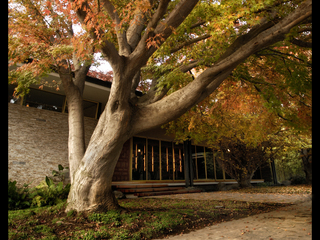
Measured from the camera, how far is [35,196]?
693 centimetres

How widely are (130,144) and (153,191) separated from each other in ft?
9.69

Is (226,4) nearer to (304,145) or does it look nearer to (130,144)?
(130,144)

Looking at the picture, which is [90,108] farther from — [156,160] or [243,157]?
[243,157]

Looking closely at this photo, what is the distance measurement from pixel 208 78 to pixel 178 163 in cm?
1110

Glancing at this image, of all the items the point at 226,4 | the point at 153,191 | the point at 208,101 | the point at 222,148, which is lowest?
the point at 153,191

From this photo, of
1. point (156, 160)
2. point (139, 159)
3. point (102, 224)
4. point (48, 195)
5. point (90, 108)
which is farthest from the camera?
point (156, 160)

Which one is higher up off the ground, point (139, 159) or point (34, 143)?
point (34, 143)

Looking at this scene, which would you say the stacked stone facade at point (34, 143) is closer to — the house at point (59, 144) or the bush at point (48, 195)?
the house at point (59, 144)

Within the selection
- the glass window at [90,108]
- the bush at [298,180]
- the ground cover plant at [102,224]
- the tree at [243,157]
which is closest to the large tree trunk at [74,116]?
the ground cover plant at [102,224]

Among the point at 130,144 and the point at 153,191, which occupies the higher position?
the point at 130,144

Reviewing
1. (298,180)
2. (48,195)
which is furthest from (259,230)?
(298,180)

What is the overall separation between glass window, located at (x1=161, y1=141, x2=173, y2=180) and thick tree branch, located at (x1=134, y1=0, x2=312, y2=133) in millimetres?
9145

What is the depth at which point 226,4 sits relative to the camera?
4.83m

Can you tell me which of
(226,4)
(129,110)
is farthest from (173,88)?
(226,4)
